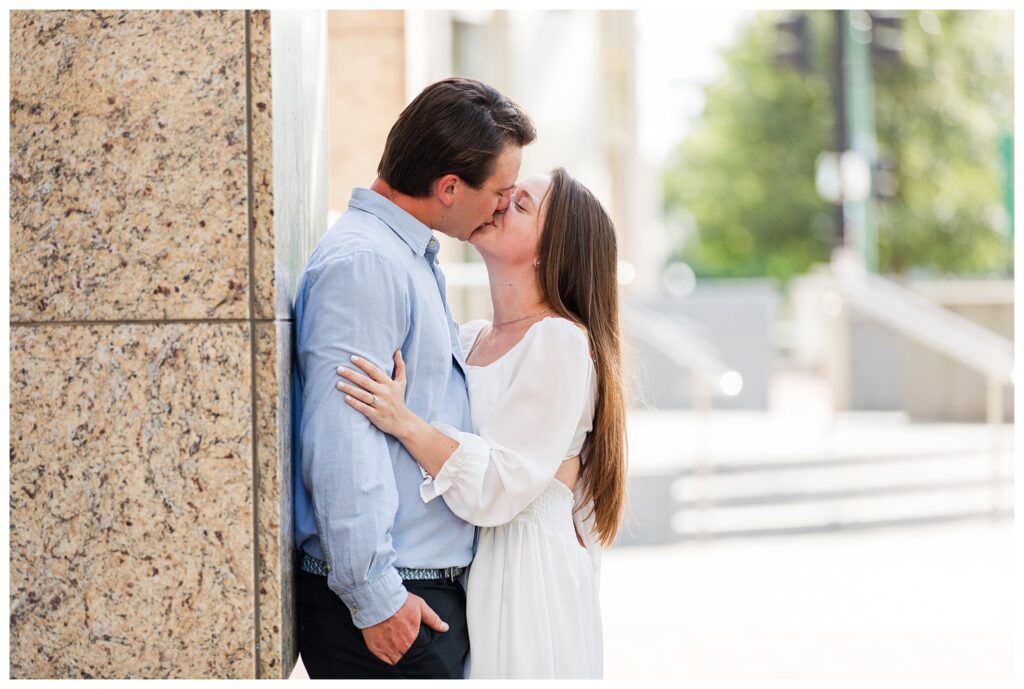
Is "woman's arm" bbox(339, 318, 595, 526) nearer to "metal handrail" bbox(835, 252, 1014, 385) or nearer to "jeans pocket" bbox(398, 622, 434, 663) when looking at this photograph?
"jeans pocket" bbox(398, 622, 434, 663)

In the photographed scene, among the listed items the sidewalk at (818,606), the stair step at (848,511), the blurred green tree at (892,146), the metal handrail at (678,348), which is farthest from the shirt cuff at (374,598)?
the blurred green tree at (892,146)

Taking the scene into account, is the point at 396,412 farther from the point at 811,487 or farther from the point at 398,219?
the point at 811,487

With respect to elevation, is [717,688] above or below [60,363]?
below

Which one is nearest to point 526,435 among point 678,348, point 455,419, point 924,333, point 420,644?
point 455,419

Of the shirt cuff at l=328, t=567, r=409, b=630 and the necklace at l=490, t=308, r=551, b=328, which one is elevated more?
the necklace at l=490, t=308, r=551, b=328

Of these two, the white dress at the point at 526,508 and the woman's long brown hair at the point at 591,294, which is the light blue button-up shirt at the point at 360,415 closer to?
the white dress at the point at 526,508

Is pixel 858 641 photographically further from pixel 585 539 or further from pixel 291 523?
pixel 291 523

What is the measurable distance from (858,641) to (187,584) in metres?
4.62

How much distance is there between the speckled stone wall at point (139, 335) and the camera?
2.50 m

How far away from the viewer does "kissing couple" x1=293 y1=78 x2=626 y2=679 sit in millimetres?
2598

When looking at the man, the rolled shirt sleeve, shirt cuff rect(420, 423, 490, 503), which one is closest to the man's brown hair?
the man

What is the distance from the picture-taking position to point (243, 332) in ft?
8.23

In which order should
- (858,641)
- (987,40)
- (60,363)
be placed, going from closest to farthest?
(60,363)
(858,641)
(987,40)

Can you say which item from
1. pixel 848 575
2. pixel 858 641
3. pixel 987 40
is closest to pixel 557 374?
pixel 858 641
